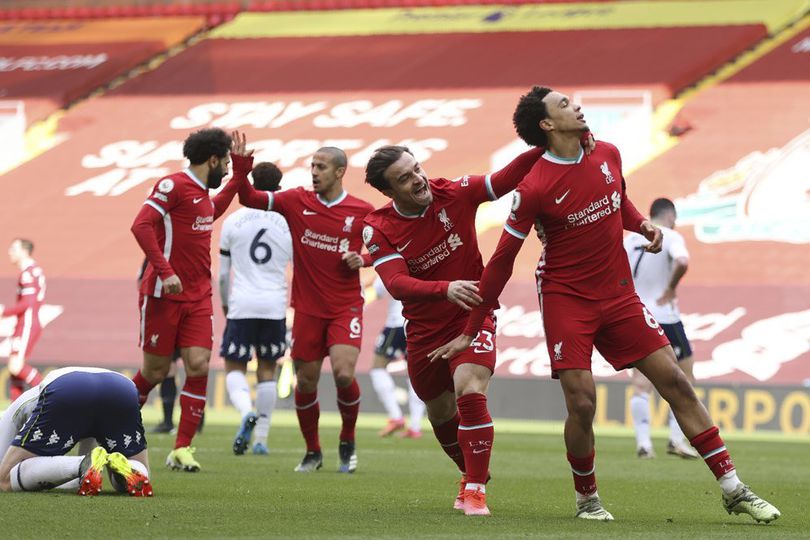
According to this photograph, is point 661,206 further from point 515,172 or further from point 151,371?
point 515,172

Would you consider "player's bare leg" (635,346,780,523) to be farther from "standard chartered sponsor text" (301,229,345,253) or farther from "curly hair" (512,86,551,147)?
"standard chartered sponsor text" (301,229,345,253)

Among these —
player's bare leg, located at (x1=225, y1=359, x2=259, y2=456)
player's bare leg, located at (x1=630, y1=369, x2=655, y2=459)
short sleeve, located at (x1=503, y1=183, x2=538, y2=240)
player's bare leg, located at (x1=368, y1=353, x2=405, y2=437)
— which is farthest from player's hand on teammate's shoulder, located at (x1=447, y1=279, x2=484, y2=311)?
player's bare leg, located at (x1=368, y1=353, x2=405, y2=437)

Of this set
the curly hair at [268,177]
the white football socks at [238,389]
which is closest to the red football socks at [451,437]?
the curly hair at [268,177]

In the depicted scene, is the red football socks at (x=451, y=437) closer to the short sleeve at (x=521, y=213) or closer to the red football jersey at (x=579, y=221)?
the red football jersey at (x=579, y=221)

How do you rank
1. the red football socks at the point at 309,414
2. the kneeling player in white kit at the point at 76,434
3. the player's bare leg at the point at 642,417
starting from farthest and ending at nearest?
the player's bare leg at the point at 642,417, the red football socks at the point at 309,414, the kneeling player in white kit at the point at 76,434

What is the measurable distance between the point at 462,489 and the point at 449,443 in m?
0.59

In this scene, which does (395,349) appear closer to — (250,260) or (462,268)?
(250,260)

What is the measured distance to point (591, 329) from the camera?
→ 24.6 ft

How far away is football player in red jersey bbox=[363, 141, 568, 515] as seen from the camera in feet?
25.2

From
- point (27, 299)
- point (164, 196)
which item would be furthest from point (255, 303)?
point (27, 299)

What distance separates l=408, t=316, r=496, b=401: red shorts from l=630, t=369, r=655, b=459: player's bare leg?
5500mm

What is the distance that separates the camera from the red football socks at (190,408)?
34.5 ft

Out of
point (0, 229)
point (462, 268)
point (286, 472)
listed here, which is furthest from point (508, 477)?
point (0, 229)

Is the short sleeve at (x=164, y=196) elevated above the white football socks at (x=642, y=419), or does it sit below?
above
